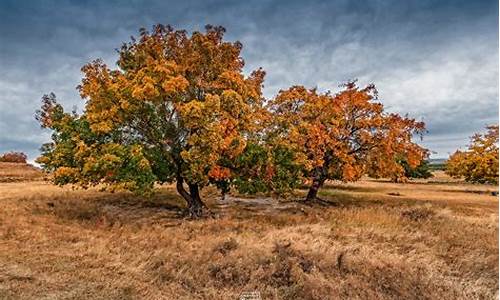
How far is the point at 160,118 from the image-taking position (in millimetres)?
27031

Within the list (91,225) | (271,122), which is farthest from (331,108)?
(91,225)

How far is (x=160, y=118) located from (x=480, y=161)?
1669 inches

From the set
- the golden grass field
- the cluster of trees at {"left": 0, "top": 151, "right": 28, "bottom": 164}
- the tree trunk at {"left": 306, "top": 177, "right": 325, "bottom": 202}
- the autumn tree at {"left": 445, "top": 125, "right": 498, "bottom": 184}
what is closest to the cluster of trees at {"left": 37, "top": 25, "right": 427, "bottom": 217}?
the golden grass field

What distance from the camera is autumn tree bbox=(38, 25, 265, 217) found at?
24.1 metres

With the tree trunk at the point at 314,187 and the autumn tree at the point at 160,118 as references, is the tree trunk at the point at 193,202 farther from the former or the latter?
the tree trunk at the point at 314,187

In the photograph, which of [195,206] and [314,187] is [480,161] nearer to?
[314,187]

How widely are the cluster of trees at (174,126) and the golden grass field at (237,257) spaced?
287cm

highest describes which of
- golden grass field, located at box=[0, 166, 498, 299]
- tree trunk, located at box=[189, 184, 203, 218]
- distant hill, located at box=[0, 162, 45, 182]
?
distant hill, located at box=[0, 162, 45, 182]

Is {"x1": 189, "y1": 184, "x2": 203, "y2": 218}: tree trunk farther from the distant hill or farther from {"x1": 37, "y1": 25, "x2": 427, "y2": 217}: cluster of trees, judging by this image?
the distant hill

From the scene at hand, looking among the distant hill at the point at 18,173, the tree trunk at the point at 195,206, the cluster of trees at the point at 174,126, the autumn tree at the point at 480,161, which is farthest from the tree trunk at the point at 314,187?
the distant hill at the point at 18,173

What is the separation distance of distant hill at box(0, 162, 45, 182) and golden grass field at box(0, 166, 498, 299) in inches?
1496

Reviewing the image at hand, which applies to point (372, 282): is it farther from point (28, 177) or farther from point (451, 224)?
point (28, 177)

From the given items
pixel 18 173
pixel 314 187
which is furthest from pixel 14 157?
pixel 314 187

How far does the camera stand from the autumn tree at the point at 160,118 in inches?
950
